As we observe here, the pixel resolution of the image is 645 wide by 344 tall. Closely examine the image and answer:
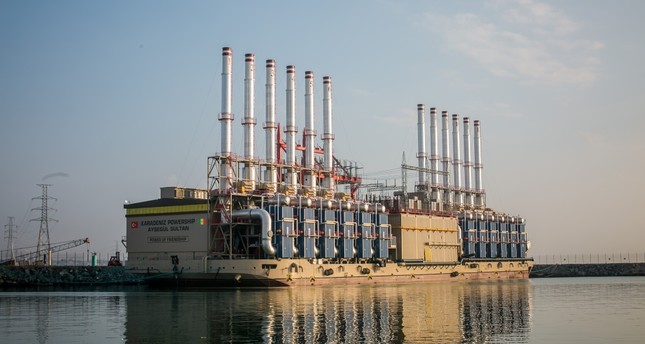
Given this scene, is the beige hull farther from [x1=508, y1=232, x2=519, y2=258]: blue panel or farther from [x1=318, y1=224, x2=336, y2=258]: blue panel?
[x1=508, y1=232, x2=519, y2=258]: blue panel

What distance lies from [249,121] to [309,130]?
59.2 ft

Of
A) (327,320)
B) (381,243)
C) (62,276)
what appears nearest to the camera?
(327,320)

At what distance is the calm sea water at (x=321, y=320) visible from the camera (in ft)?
146

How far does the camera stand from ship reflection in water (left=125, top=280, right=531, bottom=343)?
44625 millimetres

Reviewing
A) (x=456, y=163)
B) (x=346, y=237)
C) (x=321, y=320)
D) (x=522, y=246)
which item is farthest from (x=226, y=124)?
(x=522, y=246)

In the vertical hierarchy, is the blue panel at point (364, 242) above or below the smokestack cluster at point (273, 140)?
below

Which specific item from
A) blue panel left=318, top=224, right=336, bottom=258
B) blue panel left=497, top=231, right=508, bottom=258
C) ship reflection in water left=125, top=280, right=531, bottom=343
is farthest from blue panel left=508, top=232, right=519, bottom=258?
ship reflection in water left=125, top=280, right=531, bottom=343

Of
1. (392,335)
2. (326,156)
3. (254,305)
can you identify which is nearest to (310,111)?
(326,156)

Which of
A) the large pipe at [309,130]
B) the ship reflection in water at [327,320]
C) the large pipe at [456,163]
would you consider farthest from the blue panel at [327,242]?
the large pipe at [456,163]

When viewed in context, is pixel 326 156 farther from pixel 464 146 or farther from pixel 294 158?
pixel 464 146

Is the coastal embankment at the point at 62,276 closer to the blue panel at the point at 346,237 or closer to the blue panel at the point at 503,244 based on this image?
the blue panel at the point at 346,237

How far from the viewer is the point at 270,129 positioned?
118125mm

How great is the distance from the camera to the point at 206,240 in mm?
109188

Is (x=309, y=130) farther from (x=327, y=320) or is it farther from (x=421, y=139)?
(x=327, y=320)
